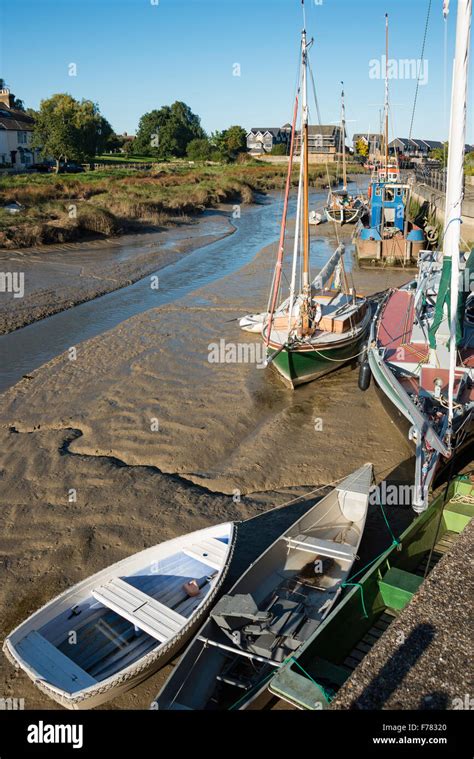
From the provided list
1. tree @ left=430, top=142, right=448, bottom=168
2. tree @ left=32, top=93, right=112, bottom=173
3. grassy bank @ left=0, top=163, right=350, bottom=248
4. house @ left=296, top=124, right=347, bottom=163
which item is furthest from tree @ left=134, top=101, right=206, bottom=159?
tree @ left=430, top=142, right=448, bottom=168

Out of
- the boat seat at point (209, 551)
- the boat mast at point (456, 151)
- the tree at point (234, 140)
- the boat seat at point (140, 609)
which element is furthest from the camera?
the tree at point (234, 140)

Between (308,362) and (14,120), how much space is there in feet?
233

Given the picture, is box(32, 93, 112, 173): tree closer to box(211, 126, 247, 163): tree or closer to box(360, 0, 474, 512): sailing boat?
box(211, 126, 247, 163): tree

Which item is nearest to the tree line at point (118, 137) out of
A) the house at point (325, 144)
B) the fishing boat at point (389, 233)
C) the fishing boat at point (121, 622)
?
the house at point (325, 144)

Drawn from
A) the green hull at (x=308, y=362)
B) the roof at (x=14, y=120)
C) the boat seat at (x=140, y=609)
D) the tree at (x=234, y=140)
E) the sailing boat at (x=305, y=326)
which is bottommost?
the boat seat at (x=140, y=609)

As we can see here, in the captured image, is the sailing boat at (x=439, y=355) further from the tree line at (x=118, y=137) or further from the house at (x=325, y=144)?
the house at (x=325, y=144)

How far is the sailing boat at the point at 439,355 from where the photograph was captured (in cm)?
998

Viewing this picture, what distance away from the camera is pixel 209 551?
8.25 metres

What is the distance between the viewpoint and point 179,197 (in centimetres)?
5050

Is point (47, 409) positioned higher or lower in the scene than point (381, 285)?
lower

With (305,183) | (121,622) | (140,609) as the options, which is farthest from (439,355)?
(121,622)
